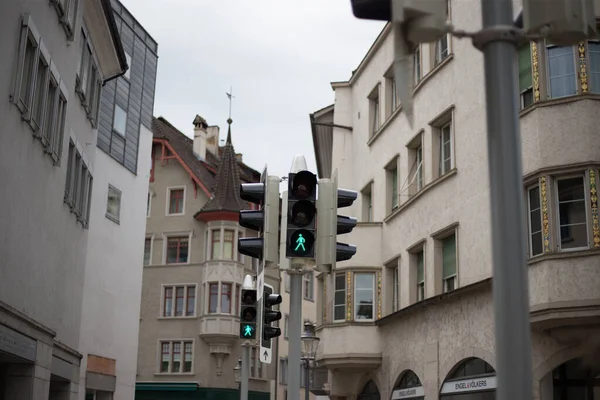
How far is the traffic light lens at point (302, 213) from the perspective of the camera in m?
10.3

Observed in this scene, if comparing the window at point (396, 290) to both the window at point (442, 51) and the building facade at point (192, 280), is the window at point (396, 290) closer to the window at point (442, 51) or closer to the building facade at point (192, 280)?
the window at point (442, 51)

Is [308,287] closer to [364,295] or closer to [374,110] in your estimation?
[374,110]

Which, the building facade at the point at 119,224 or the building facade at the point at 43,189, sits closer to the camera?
the building facade at the point at 43,189

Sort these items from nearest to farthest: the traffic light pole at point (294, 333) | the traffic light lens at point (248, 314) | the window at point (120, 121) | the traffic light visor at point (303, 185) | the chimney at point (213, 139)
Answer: the traffic light visor at point (303, 185) → the traffic light pole at point (294, 333) → the traffic light lens at point (248, 314) → the window at point (120, 121) → the chimney at point (213, 139)

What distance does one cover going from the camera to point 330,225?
1045cm

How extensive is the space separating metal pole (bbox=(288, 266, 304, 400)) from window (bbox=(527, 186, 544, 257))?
31.5 feet

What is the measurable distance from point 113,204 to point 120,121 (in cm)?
318

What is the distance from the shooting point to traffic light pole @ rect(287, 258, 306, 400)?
34.5 ft

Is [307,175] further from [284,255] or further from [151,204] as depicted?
[151,204]

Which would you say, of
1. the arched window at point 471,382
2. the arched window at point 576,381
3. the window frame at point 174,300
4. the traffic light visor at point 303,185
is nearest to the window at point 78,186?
the arched window at point 471,382

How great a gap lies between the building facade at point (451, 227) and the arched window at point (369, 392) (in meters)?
0.09

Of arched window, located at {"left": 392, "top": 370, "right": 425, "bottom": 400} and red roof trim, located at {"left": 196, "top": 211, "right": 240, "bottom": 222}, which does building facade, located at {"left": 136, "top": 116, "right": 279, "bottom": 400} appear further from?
arched window, located at {"left": 392, "top": 370, "right": 425, "bottom": 400}

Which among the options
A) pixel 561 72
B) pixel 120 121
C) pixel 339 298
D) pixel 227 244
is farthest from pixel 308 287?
pixel 561 72

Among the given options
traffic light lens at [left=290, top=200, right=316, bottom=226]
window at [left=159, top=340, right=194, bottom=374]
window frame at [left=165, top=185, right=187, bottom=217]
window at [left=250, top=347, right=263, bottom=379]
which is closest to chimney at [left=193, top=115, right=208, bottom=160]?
window frame at [left=165, top=185, right=187, bottom=217]
